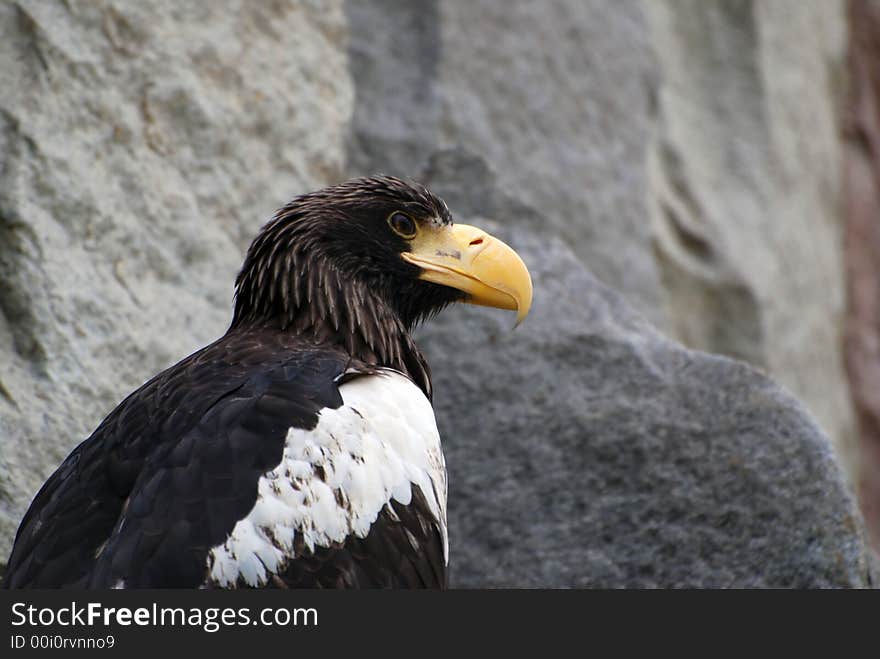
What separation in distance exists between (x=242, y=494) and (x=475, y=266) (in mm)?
1150

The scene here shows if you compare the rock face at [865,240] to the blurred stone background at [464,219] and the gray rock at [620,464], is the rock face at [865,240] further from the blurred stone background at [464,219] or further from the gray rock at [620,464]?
the gray rock at [620,464]

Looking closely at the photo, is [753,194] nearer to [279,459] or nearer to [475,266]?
[475,266]

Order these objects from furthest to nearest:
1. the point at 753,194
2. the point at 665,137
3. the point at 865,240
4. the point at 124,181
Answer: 1. the point at 865,240
2. the point at 753,194
3. the point at 665,137
4. the point at 124,181

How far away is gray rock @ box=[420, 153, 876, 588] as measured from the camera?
3602 mm

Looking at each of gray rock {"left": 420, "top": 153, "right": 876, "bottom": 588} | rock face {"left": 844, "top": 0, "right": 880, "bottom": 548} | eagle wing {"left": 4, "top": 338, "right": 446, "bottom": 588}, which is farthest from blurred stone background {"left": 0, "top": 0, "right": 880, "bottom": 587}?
rock face {"left": 844, "top": 0, "right": 880, "bottom": 548}

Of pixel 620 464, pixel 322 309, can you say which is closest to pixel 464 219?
pixel 620 464

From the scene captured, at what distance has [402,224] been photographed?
358cm

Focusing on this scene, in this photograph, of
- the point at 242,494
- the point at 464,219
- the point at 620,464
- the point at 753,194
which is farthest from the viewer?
the point at 753,194

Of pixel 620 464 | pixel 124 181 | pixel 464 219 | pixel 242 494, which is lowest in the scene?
pixel 620 464

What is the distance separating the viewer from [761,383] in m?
3.87

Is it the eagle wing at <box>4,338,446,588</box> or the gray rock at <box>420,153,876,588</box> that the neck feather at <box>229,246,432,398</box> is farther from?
the gray rock at <box>420,153,876,588</box>

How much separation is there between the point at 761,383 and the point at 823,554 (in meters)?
0.58

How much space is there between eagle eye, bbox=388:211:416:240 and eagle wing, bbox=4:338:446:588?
64cm

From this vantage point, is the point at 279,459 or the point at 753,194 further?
the point at 753,194
